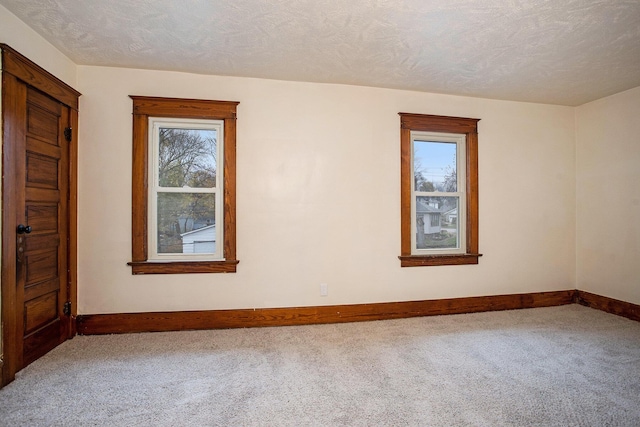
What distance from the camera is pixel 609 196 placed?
362cm

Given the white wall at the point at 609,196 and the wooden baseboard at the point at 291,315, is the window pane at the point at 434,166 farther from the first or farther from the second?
the white wall at the point at 609,196

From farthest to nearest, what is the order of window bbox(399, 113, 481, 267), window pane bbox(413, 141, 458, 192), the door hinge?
window pane bbox(413, 141, 458, 192), window bbox(399, 113, 481, 267), the door hinge

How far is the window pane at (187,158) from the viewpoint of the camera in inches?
121

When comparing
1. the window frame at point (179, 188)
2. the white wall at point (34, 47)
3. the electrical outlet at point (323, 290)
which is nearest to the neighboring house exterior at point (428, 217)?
the electrical outlet at point (323, 290)

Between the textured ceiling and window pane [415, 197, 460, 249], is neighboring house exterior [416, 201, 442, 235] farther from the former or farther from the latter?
the textured ceiling

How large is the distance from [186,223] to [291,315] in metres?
1.44

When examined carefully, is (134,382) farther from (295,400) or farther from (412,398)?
(412,398)

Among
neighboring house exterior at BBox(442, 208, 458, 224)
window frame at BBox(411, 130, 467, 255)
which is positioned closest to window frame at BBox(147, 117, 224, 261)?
window frame at BBox(411, 130, 467, 255)

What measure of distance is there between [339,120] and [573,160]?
3160 mm

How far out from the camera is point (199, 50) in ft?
8.62

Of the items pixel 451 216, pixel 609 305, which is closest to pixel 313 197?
pixel 451 216

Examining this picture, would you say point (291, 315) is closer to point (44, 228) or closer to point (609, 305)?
point (44, 228)

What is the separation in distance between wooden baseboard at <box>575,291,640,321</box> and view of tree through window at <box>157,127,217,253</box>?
4.56 meters

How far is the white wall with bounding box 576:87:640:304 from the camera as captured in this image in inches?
133
